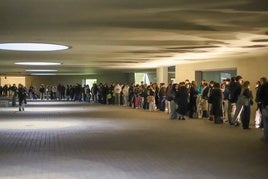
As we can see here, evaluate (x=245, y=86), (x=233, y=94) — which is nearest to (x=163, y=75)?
(x=233, y=94)

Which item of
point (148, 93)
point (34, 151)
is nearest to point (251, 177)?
point (34, 151)

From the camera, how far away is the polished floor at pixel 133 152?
28.0 ft

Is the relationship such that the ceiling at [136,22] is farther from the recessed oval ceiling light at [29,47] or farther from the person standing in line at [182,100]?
the person standing in line at [182,100]

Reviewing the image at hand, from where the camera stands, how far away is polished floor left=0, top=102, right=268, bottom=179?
8.55m

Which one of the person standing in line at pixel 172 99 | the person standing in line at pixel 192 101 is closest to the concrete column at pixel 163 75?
the person standing in line at pixel 192 101

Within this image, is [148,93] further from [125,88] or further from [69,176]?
[69,176]

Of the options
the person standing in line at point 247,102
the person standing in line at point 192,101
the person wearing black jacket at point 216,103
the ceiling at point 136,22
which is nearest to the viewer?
the ceiling at point 136,22

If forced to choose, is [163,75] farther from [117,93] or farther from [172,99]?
[172,99]

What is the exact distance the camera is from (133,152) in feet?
36.1

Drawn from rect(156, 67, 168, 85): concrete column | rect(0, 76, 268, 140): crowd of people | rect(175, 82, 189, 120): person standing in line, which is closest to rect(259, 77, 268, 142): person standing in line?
rect(0, 76, 268, 140): crowd of people

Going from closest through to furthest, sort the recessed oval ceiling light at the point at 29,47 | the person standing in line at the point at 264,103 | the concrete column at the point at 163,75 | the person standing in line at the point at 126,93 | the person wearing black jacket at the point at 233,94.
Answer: the person standing in line at the point at 264,103 → the recessed oval ceiling light at the point at 29,47 → the person wearing black jacket at the point at 233,94 → the concrete column at the point at 163,75 → the person standing in line at the point at 126,93

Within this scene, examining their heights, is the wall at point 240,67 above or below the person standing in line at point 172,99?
above

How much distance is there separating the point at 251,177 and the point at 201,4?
127 inches

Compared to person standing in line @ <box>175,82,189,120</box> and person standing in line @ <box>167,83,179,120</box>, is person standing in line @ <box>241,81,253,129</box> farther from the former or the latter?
person standing in line @ <box>167,83,179,120</box>
